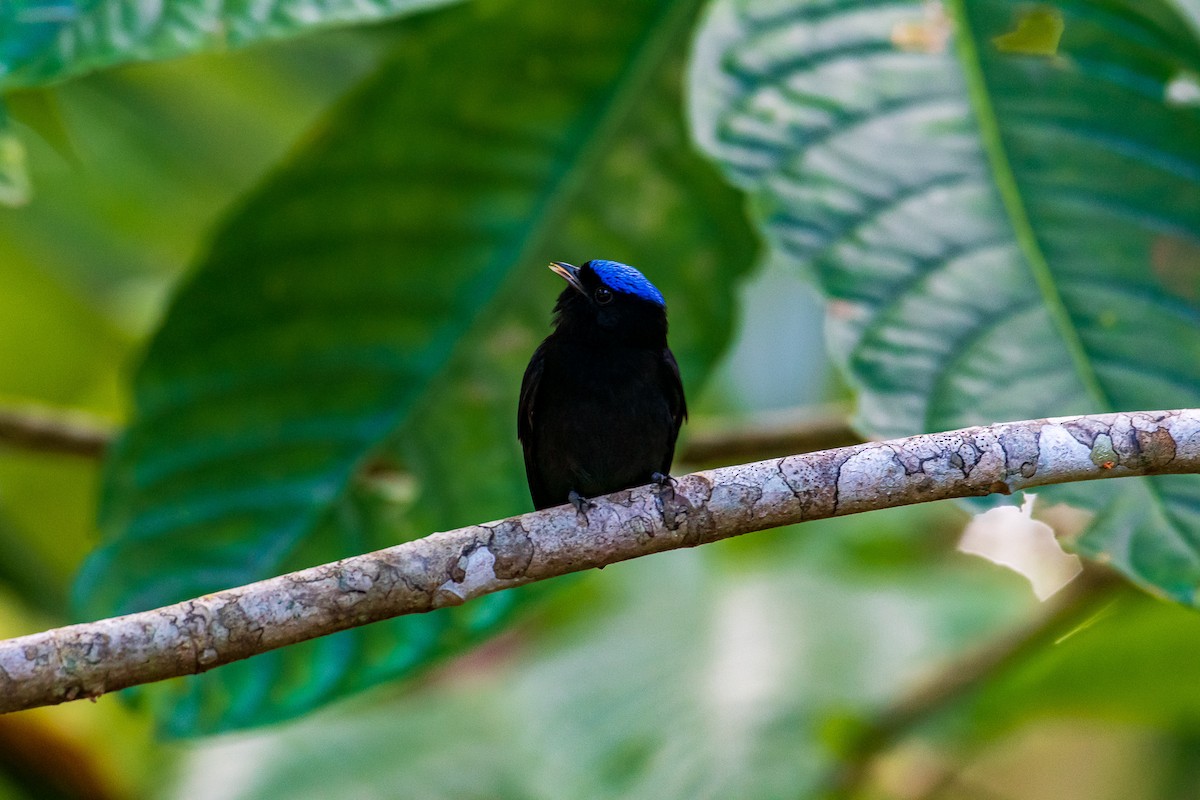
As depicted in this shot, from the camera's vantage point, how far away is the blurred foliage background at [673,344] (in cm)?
288

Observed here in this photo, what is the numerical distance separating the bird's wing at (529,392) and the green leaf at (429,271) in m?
0.04

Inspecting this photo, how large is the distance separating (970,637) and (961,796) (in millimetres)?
807

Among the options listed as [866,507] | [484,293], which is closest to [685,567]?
[484,293]

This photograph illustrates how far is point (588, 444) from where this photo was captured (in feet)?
11.3

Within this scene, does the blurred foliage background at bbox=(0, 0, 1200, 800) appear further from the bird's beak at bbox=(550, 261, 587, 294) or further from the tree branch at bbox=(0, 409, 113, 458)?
the tree branch at bbox=(0, 409, 113, 458)

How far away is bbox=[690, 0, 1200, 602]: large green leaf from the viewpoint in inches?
109

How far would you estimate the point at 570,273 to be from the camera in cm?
343

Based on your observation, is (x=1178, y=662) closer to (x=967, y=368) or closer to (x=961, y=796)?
(x=961, y=796)

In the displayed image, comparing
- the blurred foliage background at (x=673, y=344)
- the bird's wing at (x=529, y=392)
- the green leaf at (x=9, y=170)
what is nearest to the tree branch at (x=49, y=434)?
the blurred foliage background at (x=673, y=344)

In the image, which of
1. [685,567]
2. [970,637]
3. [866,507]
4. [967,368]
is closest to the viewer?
[866,507]

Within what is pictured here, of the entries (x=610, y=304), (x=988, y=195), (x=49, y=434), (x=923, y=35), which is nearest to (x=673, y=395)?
(x=610, y=304)

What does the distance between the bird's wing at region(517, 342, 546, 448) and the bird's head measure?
0.40 ft

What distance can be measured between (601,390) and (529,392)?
7.2 inches

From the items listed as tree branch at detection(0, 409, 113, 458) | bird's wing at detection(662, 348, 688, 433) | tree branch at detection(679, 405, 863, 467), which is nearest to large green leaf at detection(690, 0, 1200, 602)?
bird's wing at detection(662, 348, 688, 433)
